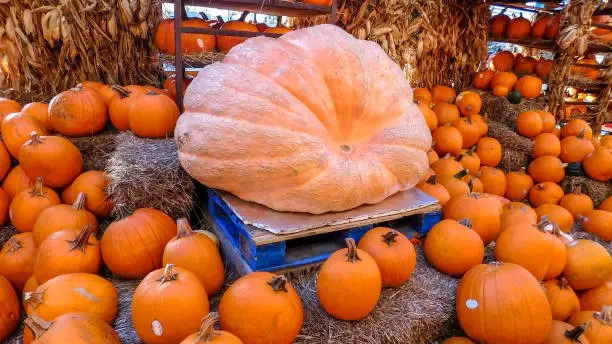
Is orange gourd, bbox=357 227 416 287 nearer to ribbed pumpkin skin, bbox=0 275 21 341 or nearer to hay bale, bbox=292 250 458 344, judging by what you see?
hay bale, bbox=292 250 458 344

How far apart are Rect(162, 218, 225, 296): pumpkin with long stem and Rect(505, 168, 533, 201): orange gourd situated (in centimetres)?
337

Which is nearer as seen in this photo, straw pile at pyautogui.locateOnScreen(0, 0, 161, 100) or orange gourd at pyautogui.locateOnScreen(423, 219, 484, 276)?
orange gourd at pyautogui.locateOnScreen(423, 219, 484, 276)

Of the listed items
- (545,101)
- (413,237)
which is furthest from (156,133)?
(545,101)

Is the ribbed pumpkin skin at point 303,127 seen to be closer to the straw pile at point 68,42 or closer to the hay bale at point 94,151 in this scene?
the hay bale at point 94,151

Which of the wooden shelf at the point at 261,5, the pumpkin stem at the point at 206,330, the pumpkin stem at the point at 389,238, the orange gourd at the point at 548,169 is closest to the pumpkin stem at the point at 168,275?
the pumpkin stem at the point at 206,330

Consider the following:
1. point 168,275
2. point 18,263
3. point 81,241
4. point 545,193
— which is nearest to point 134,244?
point 81,241

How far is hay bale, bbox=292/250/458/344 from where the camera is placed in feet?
5.29

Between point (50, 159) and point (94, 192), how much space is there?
1.08 ft

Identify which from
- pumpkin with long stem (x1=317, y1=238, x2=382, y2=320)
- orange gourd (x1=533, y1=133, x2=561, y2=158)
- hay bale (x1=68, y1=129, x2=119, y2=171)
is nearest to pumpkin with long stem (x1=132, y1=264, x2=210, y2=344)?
pumpkin with long stem (x1=317, y1=238, x2=382, y2=320)

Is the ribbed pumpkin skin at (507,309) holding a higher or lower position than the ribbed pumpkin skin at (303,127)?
lower

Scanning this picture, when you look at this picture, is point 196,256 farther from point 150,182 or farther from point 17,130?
point 17,130

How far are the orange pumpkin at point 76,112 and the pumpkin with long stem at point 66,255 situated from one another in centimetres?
103

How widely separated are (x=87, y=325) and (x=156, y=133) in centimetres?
160

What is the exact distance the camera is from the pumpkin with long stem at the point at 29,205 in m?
2.34
